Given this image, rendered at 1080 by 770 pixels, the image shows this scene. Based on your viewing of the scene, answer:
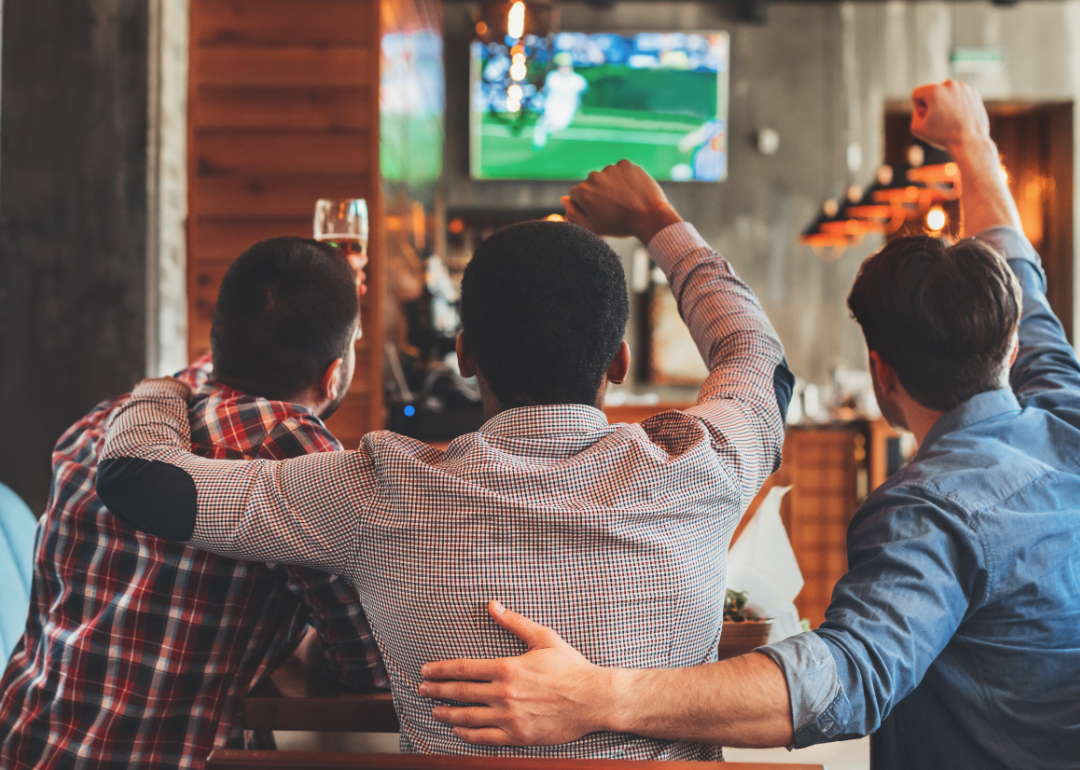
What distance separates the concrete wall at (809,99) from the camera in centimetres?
789

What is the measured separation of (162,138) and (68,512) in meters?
1.86

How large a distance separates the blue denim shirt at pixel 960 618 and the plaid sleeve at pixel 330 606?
545mm

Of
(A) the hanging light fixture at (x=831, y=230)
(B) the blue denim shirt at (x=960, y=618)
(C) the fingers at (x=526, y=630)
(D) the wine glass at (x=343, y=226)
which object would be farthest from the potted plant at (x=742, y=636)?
(A) the hanging light fixture at (x=831, y=230)

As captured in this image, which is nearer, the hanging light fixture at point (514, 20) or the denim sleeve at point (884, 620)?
the denim sleeve at point (884, 620)

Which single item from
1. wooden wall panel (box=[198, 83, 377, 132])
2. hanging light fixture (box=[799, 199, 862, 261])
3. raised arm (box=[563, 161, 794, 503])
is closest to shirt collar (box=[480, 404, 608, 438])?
raised arm (box=[563, 161, 794, 503])

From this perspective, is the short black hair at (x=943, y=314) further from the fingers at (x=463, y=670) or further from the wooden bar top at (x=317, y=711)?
the wooden bar top at (x=317, y=711)

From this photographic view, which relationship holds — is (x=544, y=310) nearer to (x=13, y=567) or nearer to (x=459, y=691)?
(x=459, y=691)

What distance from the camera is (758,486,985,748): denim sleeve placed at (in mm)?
930

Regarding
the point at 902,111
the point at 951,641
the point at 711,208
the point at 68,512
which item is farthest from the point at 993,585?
the point at 902,111

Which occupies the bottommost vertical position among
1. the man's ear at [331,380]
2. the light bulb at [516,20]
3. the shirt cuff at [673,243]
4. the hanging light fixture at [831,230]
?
the man's ear at [331,380]

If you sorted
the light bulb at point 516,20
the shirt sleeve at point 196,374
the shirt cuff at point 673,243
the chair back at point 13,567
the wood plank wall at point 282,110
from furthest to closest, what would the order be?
the light bulb at point 516,20
the wood plank wall at point 282,110
the chair back at point 13,567
the shirt sleeve at point 196,374
the shirt cuff at point 673,243

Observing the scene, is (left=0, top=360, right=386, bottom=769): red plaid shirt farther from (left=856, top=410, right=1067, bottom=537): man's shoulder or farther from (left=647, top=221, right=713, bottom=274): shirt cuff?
(left=856, top=410, right=1067, bottom=537): man's shoulder

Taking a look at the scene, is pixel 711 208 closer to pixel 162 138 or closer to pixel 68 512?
pixel 162 138

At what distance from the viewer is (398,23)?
400 cm
